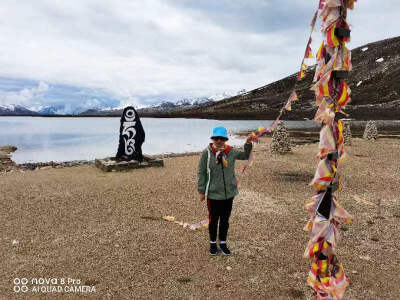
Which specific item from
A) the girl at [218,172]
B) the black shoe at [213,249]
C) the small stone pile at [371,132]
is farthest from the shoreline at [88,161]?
the girl at [218,172]

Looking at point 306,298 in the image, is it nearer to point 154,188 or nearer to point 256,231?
point 256,231

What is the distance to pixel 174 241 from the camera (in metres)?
7.44

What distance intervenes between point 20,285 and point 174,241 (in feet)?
10.7

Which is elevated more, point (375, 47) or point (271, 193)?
point (375, 47)

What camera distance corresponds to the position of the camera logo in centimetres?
545

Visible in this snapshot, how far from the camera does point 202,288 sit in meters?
5.46

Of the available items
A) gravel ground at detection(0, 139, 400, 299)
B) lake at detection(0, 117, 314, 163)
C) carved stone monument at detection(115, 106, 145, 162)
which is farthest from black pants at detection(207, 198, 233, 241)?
lake at detection(0, 117, 314, 163)

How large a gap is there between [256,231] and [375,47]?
168m

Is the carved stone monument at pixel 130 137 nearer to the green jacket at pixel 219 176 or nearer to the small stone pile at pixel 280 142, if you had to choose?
the small stone pile at pixel 280 142

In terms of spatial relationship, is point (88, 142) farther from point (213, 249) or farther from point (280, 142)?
point (213, 249)

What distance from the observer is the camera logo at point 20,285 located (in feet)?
17.9

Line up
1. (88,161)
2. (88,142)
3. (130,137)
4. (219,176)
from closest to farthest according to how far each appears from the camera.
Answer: (219,176), (130,137), (88,161), (88,142)

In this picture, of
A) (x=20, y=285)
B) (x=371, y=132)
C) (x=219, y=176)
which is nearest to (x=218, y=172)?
(x=219, y=176)

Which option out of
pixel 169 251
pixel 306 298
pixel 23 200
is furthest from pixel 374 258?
pixel 23 200
